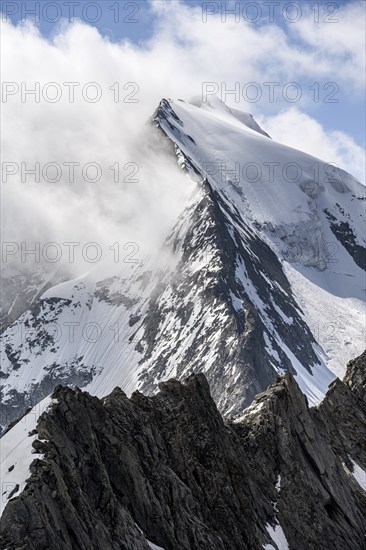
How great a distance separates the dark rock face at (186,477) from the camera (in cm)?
4900

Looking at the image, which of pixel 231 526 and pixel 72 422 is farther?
pixel 231 526

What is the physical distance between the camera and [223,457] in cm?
6831

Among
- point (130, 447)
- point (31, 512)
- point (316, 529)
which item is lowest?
point (316, 529)

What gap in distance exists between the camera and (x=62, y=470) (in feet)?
167

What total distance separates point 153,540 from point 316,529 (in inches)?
703

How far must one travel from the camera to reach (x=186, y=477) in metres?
63.8

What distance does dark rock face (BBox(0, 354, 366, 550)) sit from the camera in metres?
49.0

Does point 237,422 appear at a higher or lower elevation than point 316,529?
higher

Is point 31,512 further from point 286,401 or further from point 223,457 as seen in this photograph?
point 286,401

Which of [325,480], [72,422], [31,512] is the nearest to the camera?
[31,512]

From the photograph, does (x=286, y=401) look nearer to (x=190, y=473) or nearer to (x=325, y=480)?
(x=325, y=480)

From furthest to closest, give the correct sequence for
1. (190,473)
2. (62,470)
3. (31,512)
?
(190,473)
(62,470)
(31,512)

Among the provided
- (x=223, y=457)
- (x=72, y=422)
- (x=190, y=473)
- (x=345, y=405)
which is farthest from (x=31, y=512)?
(x=345, y=405)

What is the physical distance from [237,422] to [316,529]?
1090cm
